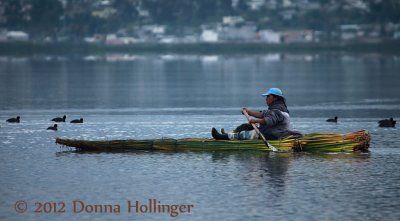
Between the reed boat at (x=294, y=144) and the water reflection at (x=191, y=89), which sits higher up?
the water reflection at (x=191, y=89)

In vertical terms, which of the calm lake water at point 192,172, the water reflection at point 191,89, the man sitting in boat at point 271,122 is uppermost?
the water reflection at point 191,89

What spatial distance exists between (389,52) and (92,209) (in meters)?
166

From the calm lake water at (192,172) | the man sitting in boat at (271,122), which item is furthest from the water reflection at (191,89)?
the man sitting in boat at (271,122)

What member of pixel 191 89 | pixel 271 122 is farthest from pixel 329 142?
pixel 191 89

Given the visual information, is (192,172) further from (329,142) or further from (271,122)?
(329,142)

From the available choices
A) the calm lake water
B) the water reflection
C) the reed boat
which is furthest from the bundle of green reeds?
the water reflection

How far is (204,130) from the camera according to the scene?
44125 millimetres

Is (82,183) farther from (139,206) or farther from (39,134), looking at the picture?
(39,134)

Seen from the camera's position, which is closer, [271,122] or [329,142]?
[271,122]

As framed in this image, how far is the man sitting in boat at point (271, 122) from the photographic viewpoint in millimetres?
33969

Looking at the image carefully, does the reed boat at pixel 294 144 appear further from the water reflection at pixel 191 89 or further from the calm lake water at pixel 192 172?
the water reflection at pixel 191 89

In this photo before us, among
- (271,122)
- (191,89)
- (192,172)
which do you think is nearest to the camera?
(192,172)

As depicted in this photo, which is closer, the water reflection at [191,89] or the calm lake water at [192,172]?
the calm lake water at [192,172]

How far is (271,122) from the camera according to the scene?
33.9m
